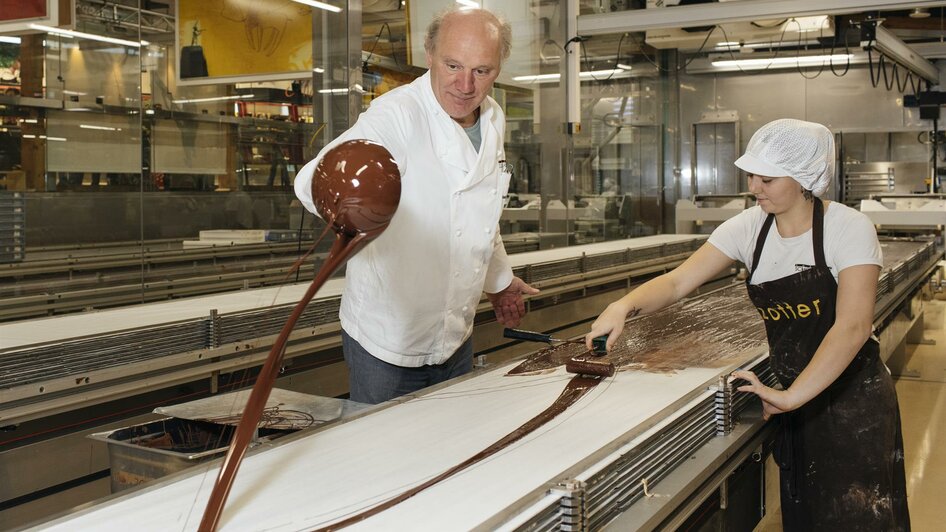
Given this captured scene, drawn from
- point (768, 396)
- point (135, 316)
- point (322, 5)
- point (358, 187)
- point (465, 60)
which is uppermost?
point (322, 5)

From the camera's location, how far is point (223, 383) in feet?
10.9

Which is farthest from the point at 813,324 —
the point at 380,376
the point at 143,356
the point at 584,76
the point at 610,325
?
the point at 584,76

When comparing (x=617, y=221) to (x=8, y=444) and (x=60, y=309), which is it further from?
(x=8, y=444)

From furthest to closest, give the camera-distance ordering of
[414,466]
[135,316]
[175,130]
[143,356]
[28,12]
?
1. [175,130]
2. [28,12]
3. [135,316]
4. [143,356]
5. [414,466]

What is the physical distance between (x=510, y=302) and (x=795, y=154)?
3.06ft

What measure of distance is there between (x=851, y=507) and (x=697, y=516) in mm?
578

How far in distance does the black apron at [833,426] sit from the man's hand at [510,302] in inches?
26.4

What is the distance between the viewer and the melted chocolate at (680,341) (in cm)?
255

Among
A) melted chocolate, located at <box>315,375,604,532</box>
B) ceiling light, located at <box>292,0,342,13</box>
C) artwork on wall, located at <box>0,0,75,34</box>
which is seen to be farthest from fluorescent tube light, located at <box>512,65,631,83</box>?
melted chocolate, located at <box>315,375,604,532</box>

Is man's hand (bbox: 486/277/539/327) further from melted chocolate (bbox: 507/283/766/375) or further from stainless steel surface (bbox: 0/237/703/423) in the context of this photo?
stainless steel surface (bbox: 0/237/703/423)

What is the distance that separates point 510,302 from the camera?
2719 mm

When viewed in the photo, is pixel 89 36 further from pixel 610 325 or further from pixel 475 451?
pixel 475 451

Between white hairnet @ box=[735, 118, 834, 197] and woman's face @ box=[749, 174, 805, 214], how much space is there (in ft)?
0.08

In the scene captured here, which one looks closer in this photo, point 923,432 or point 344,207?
point 344,207
